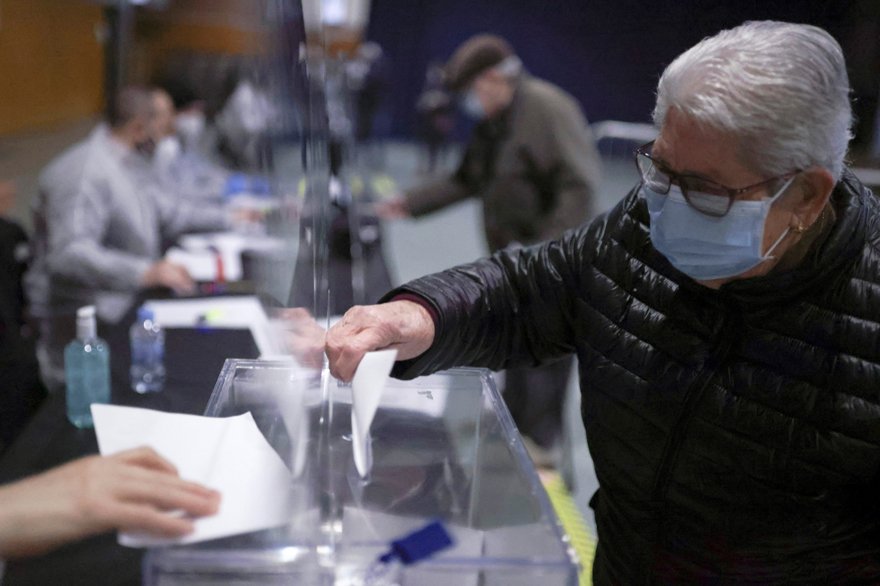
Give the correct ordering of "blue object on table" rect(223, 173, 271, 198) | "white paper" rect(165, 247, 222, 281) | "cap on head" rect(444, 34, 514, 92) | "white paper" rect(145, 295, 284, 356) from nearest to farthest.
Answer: "white paper" rect(145, 295, 284, 356) < "white paper" rect(165, 247, 222, 281) < "cap on head" rect(444, 34, 514, 92) < "blue object on table" rect(223, 173, 271, 198)

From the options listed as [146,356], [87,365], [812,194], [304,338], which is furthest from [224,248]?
[812,194]

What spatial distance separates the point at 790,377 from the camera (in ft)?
2.99

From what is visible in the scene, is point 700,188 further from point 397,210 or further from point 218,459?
point 397,210

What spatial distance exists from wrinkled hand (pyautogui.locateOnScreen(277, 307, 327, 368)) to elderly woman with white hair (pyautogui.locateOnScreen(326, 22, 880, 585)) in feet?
0.13

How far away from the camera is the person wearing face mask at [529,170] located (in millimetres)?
2824

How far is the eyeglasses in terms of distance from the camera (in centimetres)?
88

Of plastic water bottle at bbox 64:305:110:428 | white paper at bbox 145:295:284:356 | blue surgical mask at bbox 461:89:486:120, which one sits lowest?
white paper at bbox 145:295:284:356

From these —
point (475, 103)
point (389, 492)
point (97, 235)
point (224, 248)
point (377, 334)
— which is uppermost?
point (475, 103)

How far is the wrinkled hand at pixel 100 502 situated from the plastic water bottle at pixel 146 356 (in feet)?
3.49

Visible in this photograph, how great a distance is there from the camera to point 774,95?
811 mm

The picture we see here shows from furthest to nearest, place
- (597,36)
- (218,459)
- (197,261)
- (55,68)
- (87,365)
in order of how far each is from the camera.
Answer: (55,68), (597,36), (197,261), (87,365), (218,459)

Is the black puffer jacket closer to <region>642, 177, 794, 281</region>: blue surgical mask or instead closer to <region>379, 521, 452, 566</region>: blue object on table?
<region>642, 177, 794, 281</region>: blue surgical mask

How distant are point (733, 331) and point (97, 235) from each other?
213 cm

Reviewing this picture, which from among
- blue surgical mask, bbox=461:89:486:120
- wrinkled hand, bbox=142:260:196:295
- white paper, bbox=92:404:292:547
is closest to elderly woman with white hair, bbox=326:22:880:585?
white paper, bbox=92:404:292:547
